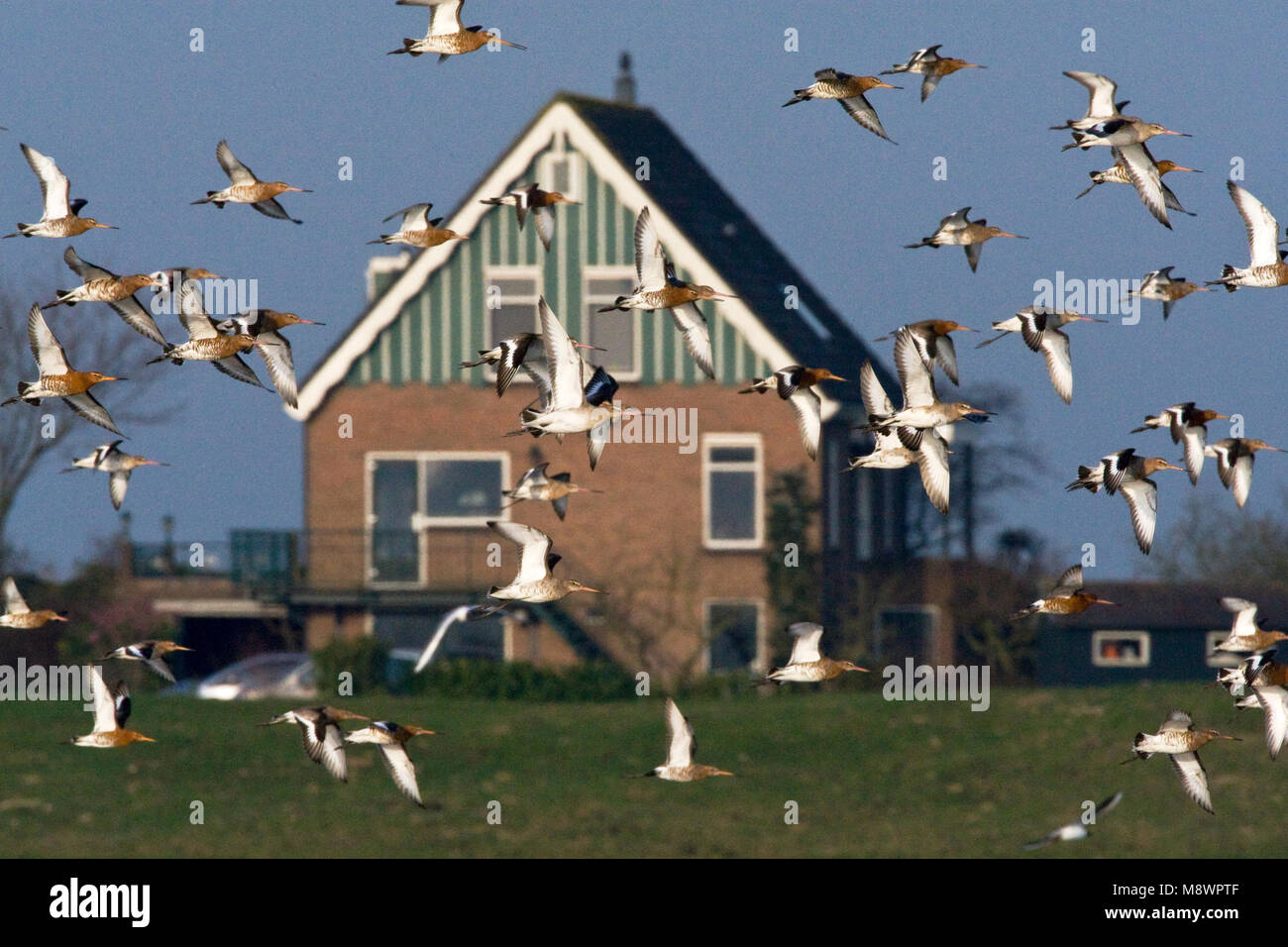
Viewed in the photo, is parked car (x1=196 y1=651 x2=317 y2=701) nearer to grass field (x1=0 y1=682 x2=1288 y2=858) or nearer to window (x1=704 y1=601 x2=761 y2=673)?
grass field (x1=0 y1=682 x2=1288 y2=858)

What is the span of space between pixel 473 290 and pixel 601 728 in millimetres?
12152

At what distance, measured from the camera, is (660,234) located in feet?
114

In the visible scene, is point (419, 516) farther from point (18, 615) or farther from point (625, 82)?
point (18, 615)

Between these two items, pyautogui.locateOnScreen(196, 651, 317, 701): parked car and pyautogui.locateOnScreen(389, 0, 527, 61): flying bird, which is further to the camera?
pyautogui.locateOnScreen(196, 651, 317, 701): parked car

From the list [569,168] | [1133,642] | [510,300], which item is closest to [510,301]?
[510,300]

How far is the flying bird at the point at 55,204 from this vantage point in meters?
13.2

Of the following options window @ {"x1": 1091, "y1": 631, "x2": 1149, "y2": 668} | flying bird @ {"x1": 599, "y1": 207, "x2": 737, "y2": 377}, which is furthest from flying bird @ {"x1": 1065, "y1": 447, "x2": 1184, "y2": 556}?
window @ {"x1": 1091, "y1": 631, "x2": 1149, "y2": 668}

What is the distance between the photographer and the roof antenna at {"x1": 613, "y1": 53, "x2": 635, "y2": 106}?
1697 inches

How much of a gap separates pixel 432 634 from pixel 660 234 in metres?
9.12

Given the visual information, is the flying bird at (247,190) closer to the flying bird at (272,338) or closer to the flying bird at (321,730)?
the flying bird at (272,338)

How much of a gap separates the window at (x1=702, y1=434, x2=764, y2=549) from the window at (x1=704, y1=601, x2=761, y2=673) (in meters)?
1.22

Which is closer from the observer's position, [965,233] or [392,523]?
[965,233]

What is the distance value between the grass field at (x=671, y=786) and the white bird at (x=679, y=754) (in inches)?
423
